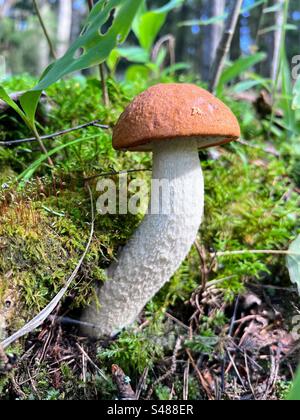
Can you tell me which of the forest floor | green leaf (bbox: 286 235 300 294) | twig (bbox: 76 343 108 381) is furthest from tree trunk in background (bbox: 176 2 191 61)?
twig (bbox: 76 343 108 381)

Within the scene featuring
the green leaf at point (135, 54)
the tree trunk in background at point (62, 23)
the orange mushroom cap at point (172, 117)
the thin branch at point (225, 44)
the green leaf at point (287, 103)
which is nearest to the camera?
the orange mushroom cap at point (172, 117)

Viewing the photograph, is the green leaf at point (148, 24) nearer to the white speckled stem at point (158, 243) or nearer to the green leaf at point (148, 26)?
the green leaf at point (148, 26)

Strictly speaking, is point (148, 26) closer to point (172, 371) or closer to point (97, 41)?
point (97, 41)

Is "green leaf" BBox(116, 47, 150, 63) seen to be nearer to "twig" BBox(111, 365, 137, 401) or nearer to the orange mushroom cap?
the orange mushroom cap

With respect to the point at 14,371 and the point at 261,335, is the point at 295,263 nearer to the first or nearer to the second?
the point at 261,335

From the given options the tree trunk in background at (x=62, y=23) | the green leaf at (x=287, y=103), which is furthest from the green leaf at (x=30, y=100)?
the tree trunk in background at (x=62, y=23)

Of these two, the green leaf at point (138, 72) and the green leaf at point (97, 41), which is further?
the green leaf at point (138, 72)

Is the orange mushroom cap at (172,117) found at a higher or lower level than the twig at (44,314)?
higher

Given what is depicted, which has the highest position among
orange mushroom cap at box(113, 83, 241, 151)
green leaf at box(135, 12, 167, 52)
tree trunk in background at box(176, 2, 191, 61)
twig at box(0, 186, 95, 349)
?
tree trunk in background at box(176, 2, 191, 61)
